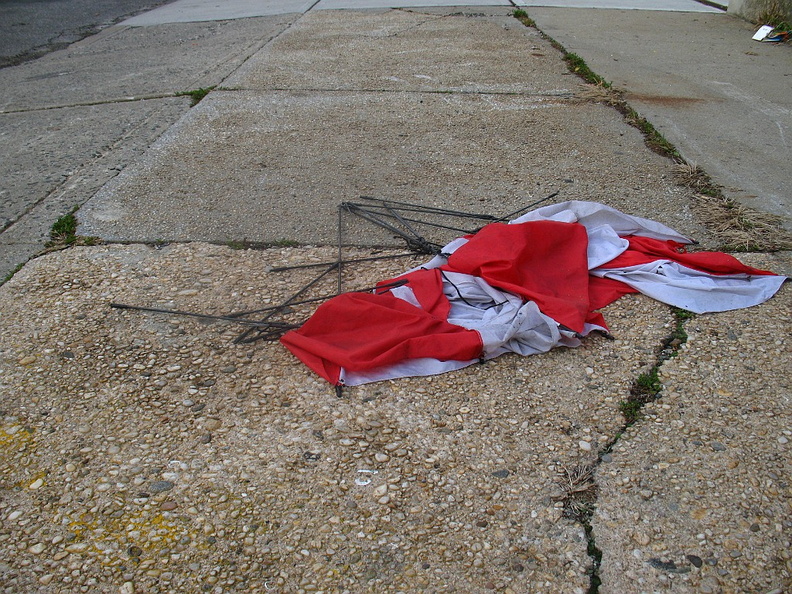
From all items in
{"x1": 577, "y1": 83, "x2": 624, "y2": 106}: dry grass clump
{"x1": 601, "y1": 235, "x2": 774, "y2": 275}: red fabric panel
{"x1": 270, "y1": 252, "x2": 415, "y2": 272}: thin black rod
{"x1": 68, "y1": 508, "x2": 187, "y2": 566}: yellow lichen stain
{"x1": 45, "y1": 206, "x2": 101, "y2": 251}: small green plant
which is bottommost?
{"x1": 68, "y1": 508, "x2": 187, "y2": 566}: yellow lichen stain

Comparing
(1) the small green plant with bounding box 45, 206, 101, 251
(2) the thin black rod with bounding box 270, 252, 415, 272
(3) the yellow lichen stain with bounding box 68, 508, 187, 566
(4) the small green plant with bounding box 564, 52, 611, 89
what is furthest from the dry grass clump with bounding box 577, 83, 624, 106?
(3) the yellow lichen stain with bounding box 68, 508, 187, 566

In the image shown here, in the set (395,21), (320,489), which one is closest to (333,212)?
(320,489)

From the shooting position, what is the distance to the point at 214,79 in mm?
6371

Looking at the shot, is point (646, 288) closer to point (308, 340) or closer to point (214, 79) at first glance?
point (308, 340)

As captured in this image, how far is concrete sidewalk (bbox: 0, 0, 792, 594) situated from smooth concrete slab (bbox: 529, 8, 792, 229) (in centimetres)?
36

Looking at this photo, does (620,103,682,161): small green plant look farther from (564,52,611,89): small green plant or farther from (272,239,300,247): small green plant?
(272,239,300,247): small green plant

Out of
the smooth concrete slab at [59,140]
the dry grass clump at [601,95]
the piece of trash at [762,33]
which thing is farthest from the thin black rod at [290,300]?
the piece of trash at [762,33]

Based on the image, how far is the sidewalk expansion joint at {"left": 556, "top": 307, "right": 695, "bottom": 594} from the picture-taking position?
193 centimetres

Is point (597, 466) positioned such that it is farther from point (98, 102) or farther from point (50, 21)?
point (50, 21)

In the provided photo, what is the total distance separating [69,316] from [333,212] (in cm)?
152

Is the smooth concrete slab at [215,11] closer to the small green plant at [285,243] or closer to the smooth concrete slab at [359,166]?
the smooth concrete slab at [359,166]

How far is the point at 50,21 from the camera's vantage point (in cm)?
988

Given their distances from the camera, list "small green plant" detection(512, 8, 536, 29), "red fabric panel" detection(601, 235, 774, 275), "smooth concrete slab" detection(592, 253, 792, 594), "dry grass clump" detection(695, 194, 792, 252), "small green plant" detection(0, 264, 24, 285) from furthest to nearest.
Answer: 1. "small green plant" detection(512, 8, 536, 29)
2. "dry grass clump" detection(695, 194, 792, 252)
3. "small green plant" detection(0, 264, 24, 285)
4. "red fabric panel" detection(601, 235, 774, 275)
5. "smooth concrete slab" detection(592, 253, 792, 594)

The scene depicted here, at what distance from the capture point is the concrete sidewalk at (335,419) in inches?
75.1
